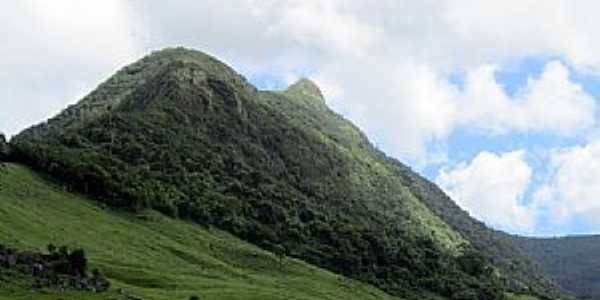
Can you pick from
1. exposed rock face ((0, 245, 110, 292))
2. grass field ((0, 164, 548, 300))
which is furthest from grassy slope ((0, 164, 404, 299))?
exposed rock face ((0, 245, 110, 292))

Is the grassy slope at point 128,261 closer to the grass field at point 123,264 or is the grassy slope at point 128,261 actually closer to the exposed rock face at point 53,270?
the grass field at point 123,264

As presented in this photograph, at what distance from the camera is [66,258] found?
139 metres

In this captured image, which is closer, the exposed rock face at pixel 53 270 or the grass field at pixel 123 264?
the exposed rock face at pixel 53 270

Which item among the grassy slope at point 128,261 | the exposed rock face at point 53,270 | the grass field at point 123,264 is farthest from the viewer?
the grassy slope at point 128,261

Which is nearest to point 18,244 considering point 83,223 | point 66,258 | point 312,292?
point 66,258

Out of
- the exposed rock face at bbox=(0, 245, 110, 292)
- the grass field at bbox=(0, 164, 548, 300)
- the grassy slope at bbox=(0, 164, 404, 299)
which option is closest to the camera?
the exposed rock face at bbox=(0, 245, 110, 292)

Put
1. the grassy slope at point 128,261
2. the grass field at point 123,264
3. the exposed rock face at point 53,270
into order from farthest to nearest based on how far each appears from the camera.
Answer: the grassy slope at point 128,261, the grass field at point 123,264, the exposed rock face at point 53,270

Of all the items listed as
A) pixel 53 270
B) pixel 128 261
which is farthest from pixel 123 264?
pixel 53 270

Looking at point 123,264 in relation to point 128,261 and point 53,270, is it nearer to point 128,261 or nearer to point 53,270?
point 128,261

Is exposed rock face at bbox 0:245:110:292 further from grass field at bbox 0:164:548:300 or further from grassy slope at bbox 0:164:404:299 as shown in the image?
grassy slope at bbox 0:164:404:299

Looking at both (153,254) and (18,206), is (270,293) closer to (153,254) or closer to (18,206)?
A: (153,254)

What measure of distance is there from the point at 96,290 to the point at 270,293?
4714 centimetres

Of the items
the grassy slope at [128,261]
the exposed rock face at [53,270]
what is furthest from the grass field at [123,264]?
the exposed rock face at [53,270]

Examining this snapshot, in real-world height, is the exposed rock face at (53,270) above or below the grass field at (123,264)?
below
